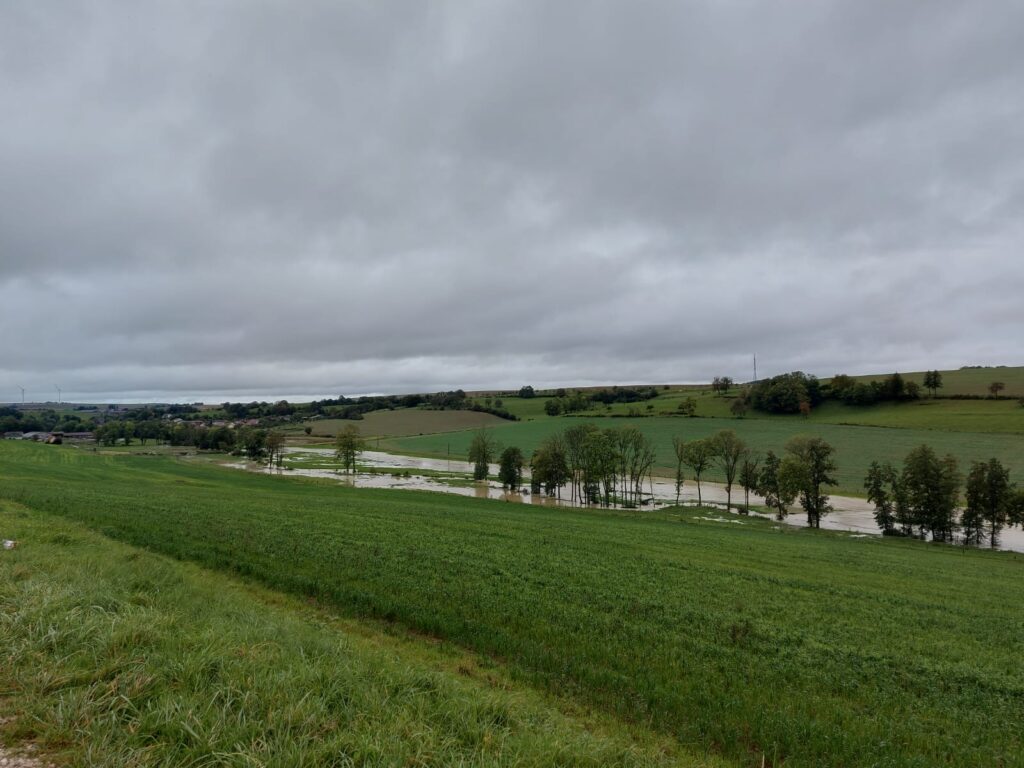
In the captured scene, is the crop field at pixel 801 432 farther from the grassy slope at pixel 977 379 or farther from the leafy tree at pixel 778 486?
the grassy slope at pixel 977 379

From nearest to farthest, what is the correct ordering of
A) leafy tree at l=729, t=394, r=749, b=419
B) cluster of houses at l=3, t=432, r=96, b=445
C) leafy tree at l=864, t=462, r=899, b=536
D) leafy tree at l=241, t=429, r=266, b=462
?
leafy tree at l=864, t=462, r=899, b=536, leafy tree at l=241, t=429, r=266, b=462, leafy tree at l=729, t=394, r=749, b=419, cluster of houses at l=3, t=432, r=96, b=445

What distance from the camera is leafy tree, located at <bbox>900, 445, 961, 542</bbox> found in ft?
157

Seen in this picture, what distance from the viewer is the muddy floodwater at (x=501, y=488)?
5481cm

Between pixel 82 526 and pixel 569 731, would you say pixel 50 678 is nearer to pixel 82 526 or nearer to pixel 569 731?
pixel 569 731

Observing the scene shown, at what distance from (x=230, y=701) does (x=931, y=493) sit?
63628 millimetres

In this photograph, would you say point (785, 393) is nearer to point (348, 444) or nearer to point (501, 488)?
point (501, 488)

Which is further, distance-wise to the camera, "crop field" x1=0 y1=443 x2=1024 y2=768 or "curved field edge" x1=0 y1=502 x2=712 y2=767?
"crop field" x1=0 y1=443 x2=1024 y2=768

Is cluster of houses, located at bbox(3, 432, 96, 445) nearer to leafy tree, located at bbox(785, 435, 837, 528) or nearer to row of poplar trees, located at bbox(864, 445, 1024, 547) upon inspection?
leafy tree, located at bbox(785, 435, 837, 528)

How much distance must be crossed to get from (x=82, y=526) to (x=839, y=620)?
2236 centimetres

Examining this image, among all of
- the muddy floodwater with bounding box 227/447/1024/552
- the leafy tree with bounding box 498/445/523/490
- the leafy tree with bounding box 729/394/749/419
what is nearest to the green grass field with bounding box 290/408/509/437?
the muddy floodwater with bounding box 227/447/1024/552

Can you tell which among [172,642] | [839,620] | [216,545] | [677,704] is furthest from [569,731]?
[216,545]

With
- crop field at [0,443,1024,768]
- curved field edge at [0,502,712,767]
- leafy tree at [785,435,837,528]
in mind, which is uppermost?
curved field edge at [0,502,712,767]

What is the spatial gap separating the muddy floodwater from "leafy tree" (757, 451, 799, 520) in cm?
196

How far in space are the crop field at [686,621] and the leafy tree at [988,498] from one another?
120 feet
